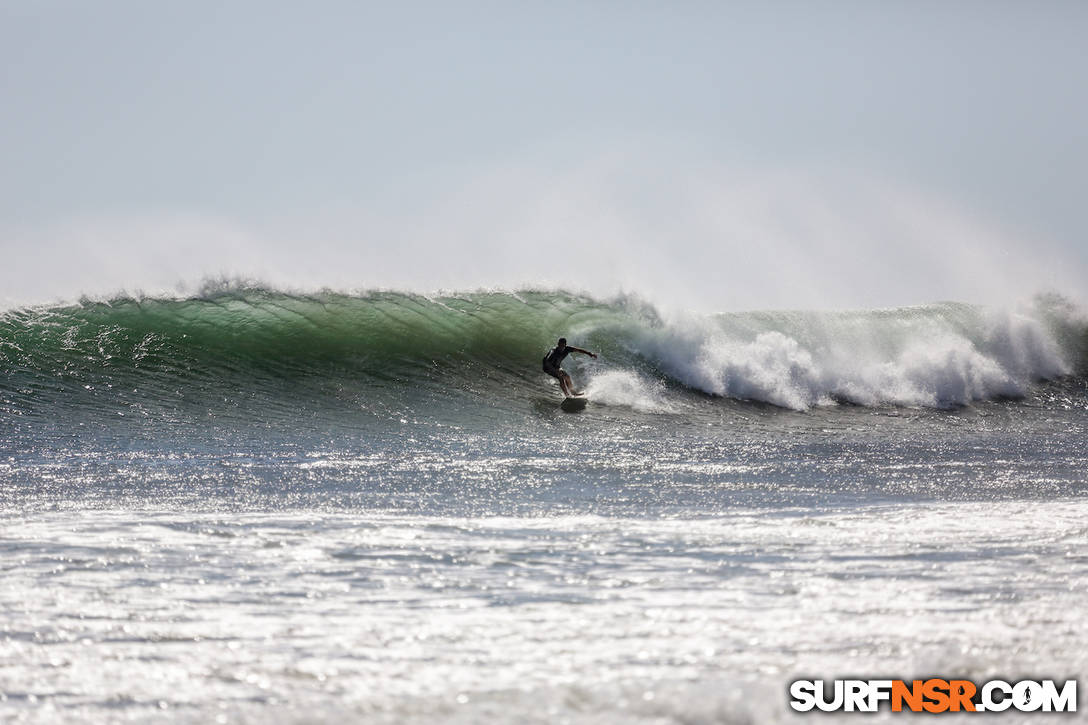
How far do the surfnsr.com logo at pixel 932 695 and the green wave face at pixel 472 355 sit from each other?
32.0ft

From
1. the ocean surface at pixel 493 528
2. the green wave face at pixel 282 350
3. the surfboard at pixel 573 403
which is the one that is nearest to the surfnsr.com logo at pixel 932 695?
the ocean surface at pixel 493 528

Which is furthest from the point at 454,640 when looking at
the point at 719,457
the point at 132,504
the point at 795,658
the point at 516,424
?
the point at 516,424

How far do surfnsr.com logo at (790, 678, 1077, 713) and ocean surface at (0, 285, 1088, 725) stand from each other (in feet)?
0.27

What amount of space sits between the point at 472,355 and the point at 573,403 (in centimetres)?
288

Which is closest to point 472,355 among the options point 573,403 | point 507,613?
point 573,403

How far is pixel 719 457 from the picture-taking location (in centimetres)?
1051

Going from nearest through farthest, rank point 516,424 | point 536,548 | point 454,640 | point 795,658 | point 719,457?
point 795,658
point 454,640
point 536,548
point 719,457
point 516,424

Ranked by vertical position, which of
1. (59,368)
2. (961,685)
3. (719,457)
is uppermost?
(59,368)

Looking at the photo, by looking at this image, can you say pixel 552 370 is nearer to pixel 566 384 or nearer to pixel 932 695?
pixel 566 384

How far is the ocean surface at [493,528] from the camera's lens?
11.8 ft

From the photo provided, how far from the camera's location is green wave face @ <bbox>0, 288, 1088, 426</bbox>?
545 inches

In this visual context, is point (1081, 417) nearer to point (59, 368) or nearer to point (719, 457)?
point (719, 457)

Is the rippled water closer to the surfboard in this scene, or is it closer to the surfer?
the surfboard

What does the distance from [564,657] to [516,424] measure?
928cm
